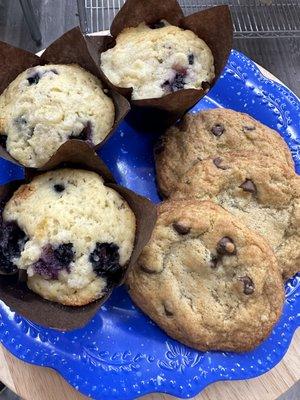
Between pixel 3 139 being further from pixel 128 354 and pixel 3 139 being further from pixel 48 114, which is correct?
pixel 128 354

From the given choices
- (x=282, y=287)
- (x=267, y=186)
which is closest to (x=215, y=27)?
(x=267, y=186)

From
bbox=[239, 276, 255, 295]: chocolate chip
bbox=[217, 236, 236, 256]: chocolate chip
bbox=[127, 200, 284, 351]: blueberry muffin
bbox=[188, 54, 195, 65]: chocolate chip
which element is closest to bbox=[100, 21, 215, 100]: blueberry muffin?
bbox=[188, 54, 195, 65]: chocolate chip

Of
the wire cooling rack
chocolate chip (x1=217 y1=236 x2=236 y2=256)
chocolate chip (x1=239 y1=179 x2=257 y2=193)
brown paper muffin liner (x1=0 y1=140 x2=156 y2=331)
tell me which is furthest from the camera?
the wire cooling rack

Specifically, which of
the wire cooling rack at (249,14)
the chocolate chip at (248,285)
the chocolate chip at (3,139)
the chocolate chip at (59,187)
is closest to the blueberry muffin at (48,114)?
the chocolate chip at (3,139)

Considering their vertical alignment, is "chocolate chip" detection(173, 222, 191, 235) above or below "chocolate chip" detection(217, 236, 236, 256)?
above

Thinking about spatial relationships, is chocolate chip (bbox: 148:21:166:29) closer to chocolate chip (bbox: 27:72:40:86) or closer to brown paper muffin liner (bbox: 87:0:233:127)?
brown paper muffin liner (bbox: 87:0:233:127)

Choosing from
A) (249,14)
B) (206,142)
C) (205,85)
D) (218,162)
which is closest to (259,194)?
(218,162)

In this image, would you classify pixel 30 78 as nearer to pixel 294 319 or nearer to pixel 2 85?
pixel 2 85
